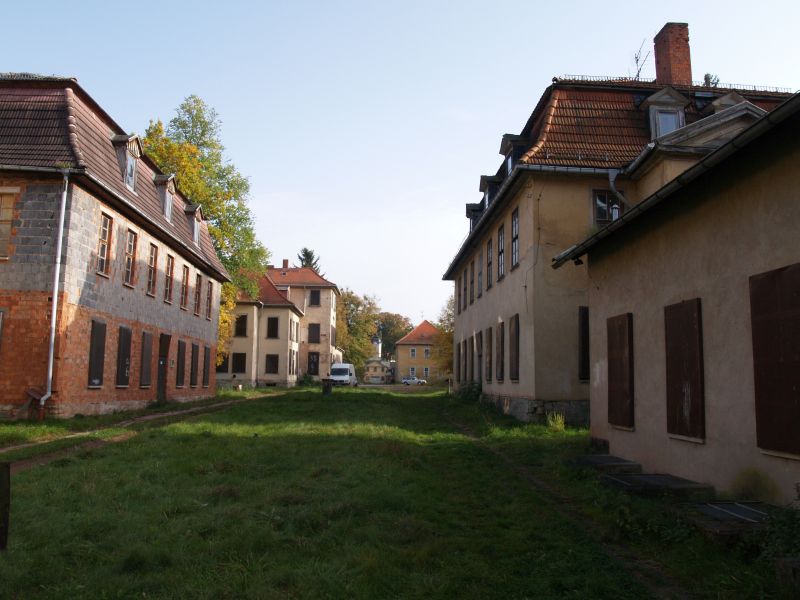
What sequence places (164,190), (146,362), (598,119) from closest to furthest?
(598,119) → (146,362) → (164,190)

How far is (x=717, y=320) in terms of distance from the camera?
726 centimetres

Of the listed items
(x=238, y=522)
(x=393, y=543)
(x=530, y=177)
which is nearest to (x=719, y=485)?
(x=393, y=543)

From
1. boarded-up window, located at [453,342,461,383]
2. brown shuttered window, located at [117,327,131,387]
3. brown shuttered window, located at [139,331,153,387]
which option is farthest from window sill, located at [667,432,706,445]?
boarded-up window, located at [453,342,461,383]

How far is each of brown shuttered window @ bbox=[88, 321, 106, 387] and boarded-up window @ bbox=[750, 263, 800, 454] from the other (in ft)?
51.3

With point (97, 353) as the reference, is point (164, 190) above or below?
above

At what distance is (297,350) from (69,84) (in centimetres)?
4049

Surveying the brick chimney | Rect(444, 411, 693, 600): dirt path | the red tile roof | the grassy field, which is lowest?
Rect(444, 411, 693, 600): dirt path

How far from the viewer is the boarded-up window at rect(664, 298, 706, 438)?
7547 mm

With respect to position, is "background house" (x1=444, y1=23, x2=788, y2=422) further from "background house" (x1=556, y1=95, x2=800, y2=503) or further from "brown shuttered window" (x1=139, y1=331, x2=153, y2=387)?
"brown shuttered window" (x1=139, y1=331, x2=153, y2=387)

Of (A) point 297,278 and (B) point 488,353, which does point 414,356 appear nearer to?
(A) point 297,278

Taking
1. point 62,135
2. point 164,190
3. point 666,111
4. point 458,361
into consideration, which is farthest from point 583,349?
point 458,361

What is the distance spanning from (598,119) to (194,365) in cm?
1904

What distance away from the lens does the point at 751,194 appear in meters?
6.65

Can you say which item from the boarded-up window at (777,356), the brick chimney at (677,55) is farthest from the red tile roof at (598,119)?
the boarded-up window at (777,356)
